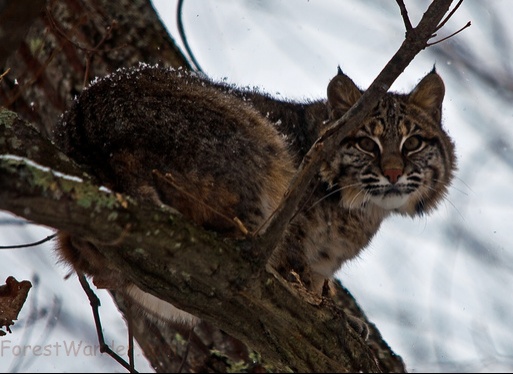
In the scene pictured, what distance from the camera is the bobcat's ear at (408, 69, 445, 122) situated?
16.6 feet

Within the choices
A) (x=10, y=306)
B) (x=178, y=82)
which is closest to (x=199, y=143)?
(x=178, y=82)

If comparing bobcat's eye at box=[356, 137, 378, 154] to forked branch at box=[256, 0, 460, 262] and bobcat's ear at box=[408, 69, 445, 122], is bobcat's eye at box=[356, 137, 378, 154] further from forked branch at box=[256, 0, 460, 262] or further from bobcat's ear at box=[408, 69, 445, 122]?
forked branch at box=[256, 0, 460, 262]

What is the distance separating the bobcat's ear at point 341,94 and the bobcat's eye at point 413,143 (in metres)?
0.41

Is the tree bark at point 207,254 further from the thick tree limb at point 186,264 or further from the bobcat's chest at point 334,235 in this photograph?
the bobcat's chest at point 334,235

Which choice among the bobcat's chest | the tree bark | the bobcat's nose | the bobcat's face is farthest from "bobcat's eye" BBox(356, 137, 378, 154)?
the tree bark

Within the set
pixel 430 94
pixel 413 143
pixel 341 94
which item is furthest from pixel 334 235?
pixel 430 94

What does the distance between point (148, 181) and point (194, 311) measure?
601mm

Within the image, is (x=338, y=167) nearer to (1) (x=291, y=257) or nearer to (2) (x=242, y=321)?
(1) (x=291, y=257)

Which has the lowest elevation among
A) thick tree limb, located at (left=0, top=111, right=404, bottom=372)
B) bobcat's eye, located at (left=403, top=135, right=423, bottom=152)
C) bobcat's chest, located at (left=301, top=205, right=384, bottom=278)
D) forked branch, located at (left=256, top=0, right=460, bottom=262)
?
thick tree limb, located at (left=0, top=111, right=404, bottom=372)

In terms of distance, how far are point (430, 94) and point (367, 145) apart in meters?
0.58

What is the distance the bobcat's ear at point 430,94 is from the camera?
505cm

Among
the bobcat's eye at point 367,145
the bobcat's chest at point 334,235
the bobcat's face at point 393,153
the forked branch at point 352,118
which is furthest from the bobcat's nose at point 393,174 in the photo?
the forked branch at point 352,118

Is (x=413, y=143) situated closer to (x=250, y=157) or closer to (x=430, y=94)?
(x=430, y=94)

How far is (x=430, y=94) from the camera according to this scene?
201 inches
